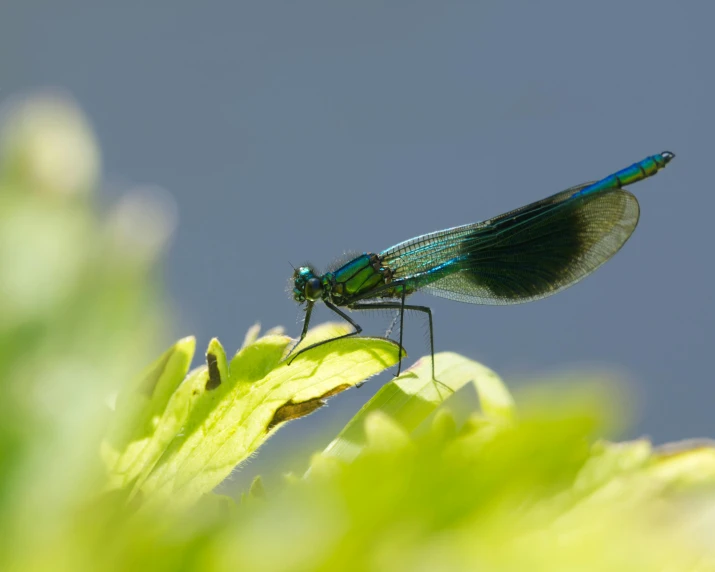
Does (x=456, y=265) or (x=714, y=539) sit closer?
(x=714, y=539)

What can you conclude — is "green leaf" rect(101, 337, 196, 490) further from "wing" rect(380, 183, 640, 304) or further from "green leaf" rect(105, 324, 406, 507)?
"wing" rect(380, 183, 640, 304)

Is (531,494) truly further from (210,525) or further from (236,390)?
(236,390)

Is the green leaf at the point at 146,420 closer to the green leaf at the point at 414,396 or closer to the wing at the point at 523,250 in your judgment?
the green leaf at the point at 414,396

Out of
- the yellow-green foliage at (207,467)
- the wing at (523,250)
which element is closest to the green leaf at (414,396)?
the yellow-green foliage at (207,467)

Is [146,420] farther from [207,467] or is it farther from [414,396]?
[414,396]

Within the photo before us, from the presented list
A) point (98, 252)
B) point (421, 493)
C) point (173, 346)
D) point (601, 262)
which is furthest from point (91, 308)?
point (601, 262)

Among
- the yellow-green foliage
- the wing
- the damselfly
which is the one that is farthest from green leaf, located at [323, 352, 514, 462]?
the wing

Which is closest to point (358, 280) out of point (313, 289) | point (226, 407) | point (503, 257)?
point (313, 289)
